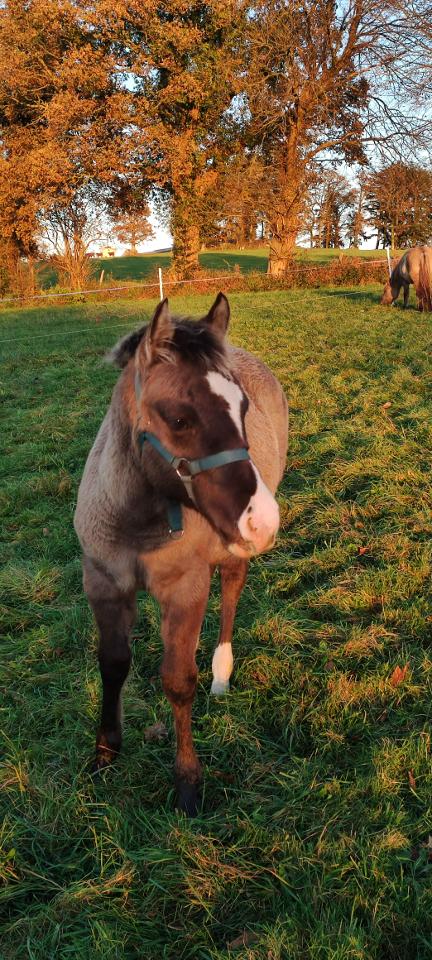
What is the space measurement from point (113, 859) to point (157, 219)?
127ft

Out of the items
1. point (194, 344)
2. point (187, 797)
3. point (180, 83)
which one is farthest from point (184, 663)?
point (180, 83)

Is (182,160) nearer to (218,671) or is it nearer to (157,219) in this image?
(157,219)

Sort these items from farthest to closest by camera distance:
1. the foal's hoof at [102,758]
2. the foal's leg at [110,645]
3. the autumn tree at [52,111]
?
1. the autumn tree at [52,111]
2. the foal's hoof at [102,758]
3. the foal's leg at [110,645]

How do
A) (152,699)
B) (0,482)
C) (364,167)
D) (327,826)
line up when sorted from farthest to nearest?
(364,167), (0,482), (152,699), (327,826)

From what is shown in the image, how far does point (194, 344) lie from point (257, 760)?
1.95 metres

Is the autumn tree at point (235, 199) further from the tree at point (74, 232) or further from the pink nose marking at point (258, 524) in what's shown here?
the pink nose marking at point (258, 524)

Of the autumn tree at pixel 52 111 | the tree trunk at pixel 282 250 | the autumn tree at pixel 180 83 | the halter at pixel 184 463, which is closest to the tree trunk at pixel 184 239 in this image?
the autumn tree at pixel 180 83

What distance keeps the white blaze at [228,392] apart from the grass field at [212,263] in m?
33.3

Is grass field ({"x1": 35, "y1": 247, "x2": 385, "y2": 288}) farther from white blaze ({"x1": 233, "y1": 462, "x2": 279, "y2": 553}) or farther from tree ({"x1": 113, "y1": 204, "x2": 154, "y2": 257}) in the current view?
white blaze ({"x1": 233, "y1": 462, "x2": 279, "y2": 553})

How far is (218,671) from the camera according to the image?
333cm

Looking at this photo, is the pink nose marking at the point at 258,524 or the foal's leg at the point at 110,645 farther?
the foal's leg at the point at 110,645

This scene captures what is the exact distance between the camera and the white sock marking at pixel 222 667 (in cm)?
327

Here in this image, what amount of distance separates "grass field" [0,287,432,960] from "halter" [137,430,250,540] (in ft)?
4.02

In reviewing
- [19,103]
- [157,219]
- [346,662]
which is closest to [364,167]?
[157,219]
